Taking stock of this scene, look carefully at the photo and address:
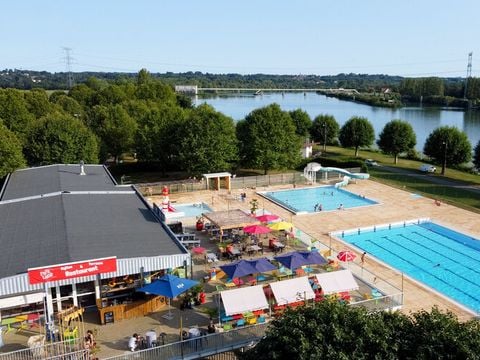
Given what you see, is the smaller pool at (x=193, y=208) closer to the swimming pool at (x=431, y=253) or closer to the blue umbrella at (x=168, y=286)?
the swimming pool at (x=431, y=253)

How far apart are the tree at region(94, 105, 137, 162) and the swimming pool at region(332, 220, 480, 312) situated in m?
28.6

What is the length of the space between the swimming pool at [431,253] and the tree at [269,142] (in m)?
15.4

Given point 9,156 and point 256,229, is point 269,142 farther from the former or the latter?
point 9,156

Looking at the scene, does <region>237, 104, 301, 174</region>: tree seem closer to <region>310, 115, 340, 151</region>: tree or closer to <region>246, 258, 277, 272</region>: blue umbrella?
<region>310, 115, 340, 151</region>: tree

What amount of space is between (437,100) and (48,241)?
15903cm

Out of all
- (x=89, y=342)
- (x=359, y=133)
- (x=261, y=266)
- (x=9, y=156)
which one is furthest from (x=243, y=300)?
(x=359, y=133)

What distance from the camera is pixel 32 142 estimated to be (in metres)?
38.0

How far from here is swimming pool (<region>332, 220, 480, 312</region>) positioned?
22.6m

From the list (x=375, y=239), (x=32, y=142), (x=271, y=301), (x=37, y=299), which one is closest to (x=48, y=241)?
(x=37, y=299)

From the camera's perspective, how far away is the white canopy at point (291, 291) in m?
17.7

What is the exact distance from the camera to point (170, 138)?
4381 centimetres

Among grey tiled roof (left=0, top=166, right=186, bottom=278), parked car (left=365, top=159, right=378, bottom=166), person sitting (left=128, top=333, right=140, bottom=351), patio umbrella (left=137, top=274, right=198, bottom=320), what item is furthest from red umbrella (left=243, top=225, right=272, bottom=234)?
parked car (left=365, top=159, right=378, bottom=166)

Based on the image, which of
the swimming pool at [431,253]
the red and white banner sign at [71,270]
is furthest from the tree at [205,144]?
the red and white banner sign at [71,270]

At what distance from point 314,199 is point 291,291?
66.9ft
